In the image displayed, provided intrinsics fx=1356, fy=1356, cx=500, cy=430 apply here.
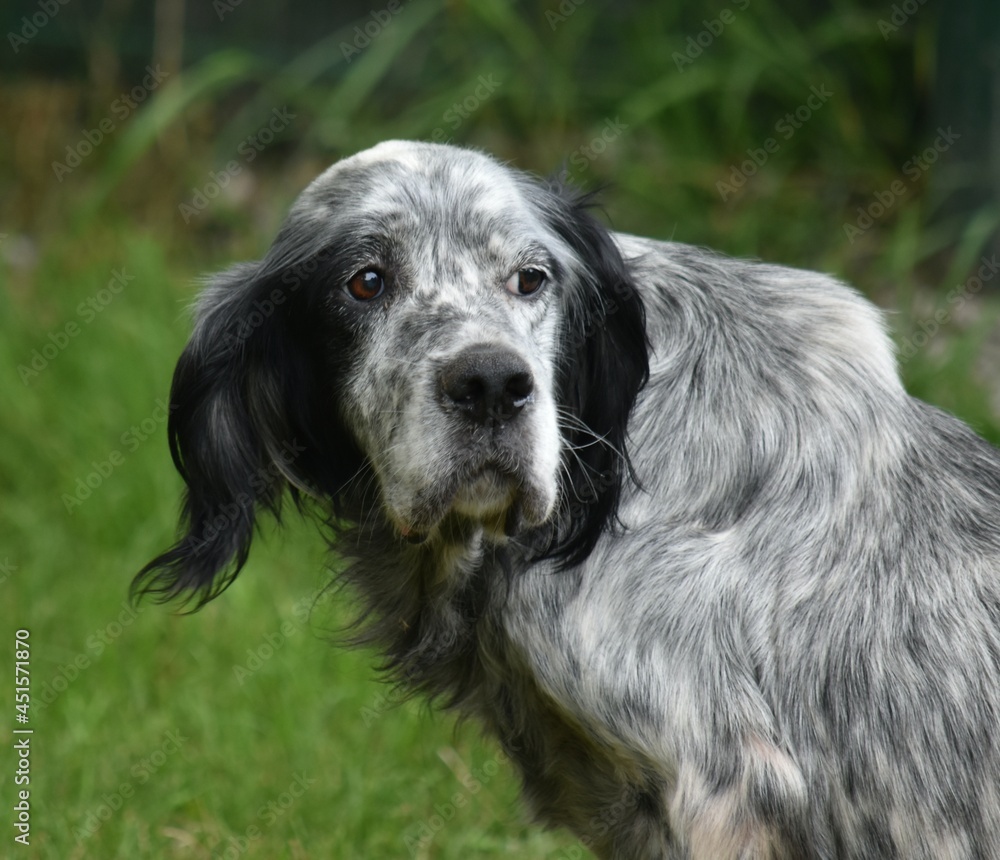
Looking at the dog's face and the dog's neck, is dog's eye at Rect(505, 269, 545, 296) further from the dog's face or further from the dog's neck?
the dog's neck


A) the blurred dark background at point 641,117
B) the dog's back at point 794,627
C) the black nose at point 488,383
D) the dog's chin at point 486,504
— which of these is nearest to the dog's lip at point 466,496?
the dog's chin at point 486,504

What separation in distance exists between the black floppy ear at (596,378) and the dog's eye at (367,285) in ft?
1.40

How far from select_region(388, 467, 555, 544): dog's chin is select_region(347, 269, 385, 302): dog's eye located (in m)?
0.48

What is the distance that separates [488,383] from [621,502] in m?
0.44

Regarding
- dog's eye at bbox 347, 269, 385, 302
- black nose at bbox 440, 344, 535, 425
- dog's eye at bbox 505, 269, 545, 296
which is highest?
dog's eye at bbox 347, 269, 385, 302

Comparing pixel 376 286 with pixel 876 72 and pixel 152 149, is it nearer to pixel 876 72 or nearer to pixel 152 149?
pixel 876 72

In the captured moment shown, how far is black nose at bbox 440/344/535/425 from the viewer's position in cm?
262

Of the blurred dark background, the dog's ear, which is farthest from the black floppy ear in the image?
the blurred dark background

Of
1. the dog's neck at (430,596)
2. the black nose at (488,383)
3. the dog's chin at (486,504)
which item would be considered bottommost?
the dog's neck at (430,596)

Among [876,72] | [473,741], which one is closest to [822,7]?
[876,72]

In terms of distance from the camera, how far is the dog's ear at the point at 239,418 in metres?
3.11

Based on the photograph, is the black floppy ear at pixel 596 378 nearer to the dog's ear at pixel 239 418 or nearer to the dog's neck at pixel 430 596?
the dog's neck at pixel 430 596

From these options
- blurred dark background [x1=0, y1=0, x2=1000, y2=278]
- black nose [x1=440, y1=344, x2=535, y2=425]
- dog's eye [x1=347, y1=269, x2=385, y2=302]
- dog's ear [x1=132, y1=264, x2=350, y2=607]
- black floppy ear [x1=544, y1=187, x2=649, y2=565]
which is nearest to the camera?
black nose [x1=440, y1=344, x2=535, y2=425]

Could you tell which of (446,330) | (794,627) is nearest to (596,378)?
(446,330)
